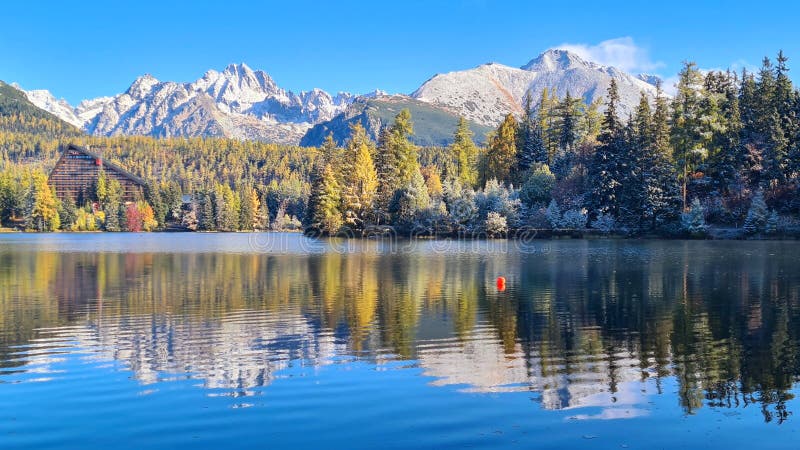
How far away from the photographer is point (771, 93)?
286 ft

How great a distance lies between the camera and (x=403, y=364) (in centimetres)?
1688

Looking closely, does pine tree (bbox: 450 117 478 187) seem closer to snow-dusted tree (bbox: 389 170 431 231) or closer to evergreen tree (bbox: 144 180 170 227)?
snow-dusted tree (bbox: 389 170 431 231)

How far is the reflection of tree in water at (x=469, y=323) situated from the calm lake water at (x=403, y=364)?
111mm

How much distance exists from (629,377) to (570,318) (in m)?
8.56

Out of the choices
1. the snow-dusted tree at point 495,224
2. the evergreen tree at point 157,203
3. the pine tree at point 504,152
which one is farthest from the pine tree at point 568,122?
the evergreen tree at point 157,203

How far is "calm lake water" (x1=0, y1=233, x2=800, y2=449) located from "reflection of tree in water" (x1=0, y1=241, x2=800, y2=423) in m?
0.11

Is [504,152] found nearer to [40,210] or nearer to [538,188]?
[538,188]

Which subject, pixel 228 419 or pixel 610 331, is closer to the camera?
pixel 228 419

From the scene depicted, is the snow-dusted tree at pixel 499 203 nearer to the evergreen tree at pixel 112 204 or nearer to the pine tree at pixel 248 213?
the pine tree at pixel 248 213

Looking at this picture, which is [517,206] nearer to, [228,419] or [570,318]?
[570,318]

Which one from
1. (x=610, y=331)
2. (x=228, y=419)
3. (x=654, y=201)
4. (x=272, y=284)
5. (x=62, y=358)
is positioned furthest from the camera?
(x=654, y=201)

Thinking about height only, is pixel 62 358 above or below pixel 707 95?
below

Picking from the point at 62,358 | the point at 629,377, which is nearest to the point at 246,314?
the point at 62,358

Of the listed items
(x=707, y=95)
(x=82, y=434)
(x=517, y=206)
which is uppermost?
(x=707, y=95)
